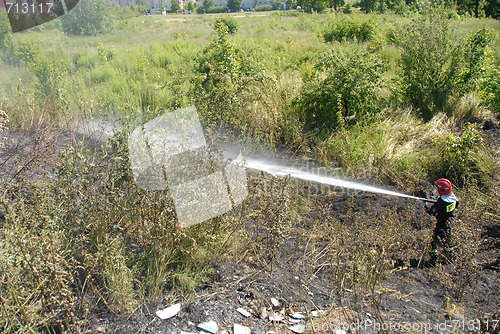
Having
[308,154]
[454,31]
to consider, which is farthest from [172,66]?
[454,31]

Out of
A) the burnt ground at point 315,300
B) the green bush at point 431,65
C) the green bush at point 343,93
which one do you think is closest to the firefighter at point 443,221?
the burnt ground at point 315,300

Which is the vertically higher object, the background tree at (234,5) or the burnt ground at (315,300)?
the background tree at (234,5)

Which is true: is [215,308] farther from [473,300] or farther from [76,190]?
[473,300]

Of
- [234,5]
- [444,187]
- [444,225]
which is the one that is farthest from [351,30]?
[234,5]

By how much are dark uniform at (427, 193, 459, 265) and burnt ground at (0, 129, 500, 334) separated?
5.5 inches

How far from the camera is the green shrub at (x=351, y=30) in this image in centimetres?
1312

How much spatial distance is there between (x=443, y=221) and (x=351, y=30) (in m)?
11.1

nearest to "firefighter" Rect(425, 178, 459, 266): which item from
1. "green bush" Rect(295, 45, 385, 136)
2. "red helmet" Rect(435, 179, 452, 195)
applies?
"red helmet" Rect(435, 179, 452, 195)

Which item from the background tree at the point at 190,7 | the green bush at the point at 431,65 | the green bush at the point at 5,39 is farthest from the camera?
the background tree at the point at 190,7

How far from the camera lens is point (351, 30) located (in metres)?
13.5

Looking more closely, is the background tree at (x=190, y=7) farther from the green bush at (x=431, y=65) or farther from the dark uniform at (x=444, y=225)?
the dark uniform at (x=444, y=225)

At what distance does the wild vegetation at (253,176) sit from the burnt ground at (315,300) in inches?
4.0

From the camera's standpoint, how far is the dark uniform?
12.0 feet

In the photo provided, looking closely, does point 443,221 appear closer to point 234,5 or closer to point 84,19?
point 84,19
